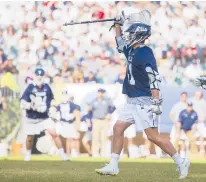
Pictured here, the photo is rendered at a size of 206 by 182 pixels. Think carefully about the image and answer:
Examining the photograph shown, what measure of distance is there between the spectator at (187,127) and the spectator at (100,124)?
1.83 m

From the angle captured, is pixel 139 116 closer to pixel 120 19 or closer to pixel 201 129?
pixel 120 19

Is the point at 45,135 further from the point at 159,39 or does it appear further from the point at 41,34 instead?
the point at 159,39

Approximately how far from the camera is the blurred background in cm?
1873

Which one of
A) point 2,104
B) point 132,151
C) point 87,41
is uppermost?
point 87,41

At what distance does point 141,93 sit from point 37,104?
7.20m

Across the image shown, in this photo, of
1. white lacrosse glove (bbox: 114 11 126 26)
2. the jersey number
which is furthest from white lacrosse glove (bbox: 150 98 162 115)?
white lacrosse glove (bbox: 114 11 126 26)

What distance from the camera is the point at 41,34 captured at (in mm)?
19703

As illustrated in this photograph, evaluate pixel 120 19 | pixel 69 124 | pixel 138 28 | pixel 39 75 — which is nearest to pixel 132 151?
pixel 69 124

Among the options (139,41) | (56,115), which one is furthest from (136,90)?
(56,115)

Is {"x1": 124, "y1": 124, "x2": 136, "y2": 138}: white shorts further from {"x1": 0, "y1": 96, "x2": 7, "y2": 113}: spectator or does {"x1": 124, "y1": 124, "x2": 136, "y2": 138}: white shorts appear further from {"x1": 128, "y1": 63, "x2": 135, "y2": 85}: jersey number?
{"x1": 128, "y1": 63, "x2": 135, "y2": 85}: jersey number

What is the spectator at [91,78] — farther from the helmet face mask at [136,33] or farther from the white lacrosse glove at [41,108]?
the helmet face mask at [136,33]

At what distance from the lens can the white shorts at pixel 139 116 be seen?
922 cm

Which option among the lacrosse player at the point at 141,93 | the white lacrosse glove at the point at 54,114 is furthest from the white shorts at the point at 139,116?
the white lacrosse glove at the point at 54,114

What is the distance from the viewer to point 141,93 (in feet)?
30.6
